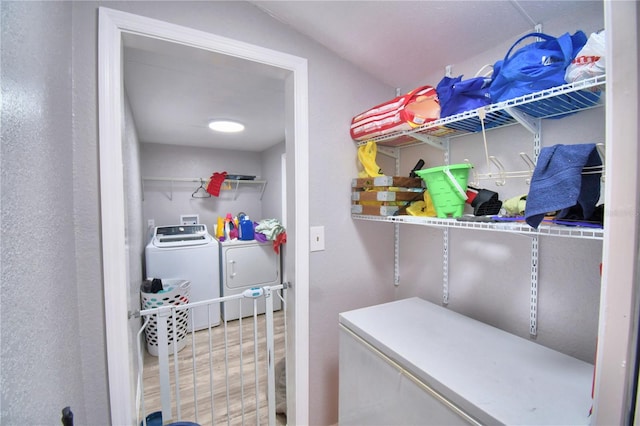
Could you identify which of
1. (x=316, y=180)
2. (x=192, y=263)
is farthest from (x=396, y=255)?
(x=192, y=263)

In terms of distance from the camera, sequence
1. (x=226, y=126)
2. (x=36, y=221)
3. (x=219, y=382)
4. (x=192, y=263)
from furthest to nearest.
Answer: (x=192, y=263)
(x=226, y=126)
(x=219, y=382)
(x=36, y=221)

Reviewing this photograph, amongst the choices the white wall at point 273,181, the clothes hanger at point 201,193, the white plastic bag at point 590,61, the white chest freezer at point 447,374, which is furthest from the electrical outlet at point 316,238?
the clothes hanger at point 201,193

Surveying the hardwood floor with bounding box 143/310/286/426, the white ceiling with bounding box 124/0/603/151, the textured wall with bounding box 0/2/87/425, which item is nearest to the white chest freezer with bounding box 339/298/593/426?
the hardwood floor with bounding box 143/310/286/426

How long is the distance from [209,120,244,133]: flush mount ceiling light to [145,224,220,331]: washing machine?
1289mm

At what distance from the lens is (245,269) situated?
10.7 ft

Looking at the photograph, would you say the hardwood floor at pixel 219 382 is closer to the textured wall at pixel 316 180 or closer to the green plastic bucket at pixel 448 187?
the textured wall at pixel 316 180

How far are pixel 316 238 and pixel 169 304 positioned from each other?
6.10 feet

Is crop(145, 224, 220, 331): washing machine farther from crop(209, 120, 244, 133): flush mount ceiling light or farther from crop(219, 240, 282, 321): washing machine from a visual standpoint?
crop(209, 120, 244, 133): flush mount ceiling light

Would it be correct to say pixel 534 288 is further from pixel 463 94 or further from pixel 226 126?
pixel 226 126

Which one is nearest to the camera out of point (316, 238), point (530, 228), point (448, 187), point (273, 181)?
Result: point (530, 228)

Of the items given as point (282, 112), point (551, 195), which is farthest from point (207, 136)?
point (551, 195)

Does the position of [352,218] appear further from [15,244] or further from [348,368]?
[15,244]

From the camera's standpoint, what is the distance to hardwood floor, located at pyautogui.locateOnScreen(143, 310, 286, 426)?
176 centimetres

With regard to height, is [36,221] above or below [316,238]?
above
